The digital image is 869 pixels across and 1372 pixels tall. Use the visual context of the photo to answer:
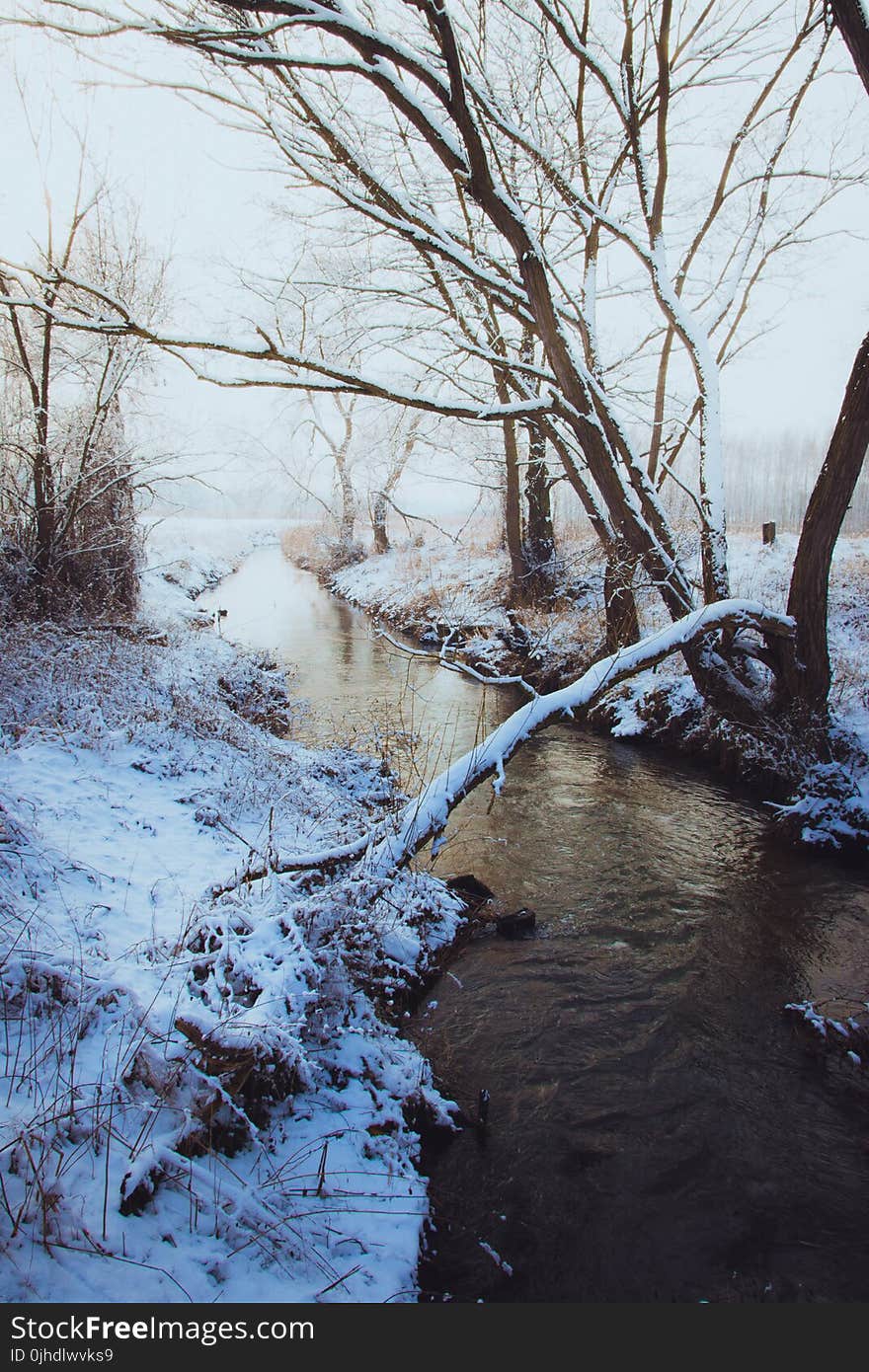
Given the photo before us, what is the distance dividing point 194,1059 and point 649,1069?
8.88 feet

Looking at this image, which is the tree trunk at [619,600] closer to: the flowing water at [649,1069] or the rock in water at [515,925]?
the flowing water at [649,1069]

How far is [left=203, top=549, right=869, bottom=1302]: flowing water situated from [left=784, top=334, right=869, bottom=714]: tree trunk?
68.6 inches

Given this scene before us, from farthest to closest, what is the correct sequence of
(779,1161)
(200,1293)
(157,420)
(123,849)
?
(157,420) → (123,849) → (779,1161) → (200,1293)

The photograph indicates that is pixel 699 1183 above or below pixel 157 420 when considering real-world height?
below

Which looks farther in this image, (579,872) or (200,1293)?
(579,872)

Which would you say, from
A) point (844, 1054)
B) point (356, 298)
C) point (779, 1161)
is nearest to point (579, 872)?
point (844, 1054)

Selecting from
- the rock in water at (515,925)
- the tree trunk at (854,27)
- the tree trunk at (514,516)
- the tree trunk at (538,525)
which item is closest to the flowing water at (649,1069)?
the rock in water at (515,925)

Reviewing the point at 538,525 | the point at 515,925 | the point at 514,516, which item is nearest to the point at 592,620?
the point at 514,516

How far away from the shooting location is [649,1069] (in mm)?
3877

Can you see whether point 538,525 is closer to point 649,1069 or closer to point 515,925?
point 515,925

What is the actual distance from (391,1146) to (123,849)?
274cm

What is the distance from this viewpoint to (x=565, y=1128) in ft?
11.3

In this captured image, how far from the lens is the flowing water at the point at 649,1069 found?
283cm

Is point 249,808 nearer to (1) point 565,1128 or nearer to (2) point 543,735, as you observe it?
(1) point 565,1128
